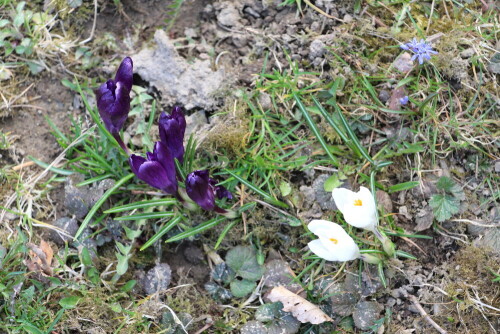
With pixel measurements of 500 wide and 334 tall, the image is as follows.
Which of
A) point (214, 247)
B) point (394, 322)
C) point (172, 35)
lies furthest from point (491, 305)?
point (172, 35)

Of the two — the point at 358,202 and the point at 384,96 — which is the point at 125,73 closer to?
the point at 358,202

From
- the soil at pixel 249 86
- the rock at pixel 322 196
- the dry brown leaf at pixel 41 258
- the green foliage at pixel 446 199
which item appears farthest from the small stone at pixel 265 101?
the dry brown leaf at pixel 41 258

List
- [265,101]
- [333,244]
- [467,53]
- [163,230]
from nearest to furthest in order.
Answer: [333,244], [163,230], [467,53], [265,101]

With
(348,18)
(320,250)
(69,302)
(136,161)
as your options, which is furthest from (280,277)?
(348,18)

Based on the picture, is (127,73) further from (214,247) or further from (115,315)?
(115,315)

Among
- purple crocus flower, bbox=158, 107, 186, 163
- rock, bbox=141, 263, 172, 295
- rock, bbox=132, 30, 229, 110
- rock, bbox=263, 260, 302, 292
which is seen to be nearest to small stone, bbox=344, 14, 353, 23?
rock, bbox=132, 30, 229, 110

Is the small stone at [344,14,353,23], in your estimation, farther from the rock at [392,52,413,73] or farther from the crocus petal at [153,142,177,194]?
the crocus petal at [153,142,177,194]

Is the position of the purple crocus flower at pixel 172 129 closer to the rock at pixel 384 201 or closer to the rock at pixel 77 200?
the rock at pixel 77 200
